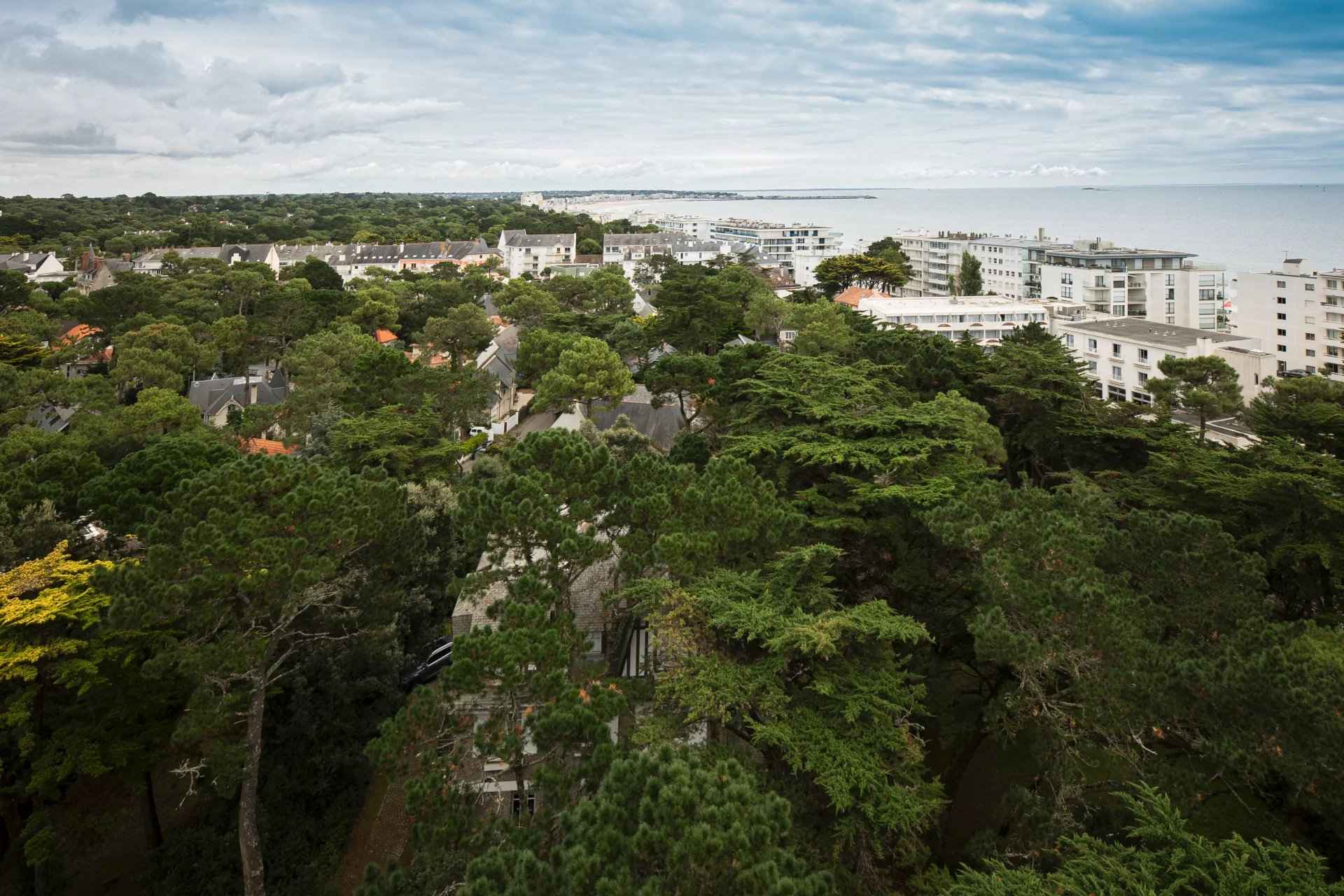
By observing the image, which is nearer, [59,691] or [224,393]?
[59,691]

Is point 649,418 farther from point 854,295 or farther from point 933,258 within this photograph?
point 933,258

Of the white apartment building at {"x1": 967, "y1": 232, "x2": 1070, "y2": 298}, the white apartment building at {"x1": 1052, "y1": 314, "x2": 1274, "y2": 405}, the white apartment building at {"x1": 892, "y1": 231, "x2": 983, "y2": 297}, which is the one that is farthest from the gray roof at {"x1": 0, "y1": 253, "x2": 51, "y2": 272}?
the white apartment building at {"x1": 967, "y1": 232, "x2": 1070, "y2": 298}

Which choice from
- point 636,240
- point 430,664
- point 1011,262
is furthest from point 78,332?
point 1011,262

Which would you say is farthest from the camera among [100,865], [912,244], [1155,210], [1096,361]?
[1155,210]

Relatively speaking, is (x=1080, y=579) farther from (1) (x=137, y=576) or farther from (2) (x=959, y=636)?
(1) (x=137, y=576)

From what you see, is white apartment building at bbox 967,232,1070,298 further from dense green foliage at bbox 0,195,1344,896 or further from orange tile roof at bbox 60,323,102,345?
orange tile roof at bbox 60,323,102,345

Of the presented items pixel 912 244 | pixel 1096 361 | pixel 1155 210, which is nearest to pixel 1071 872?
pixel 1096 361
